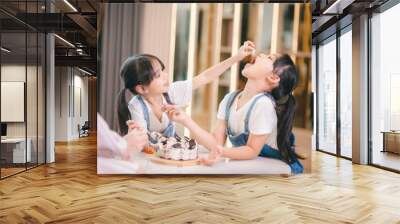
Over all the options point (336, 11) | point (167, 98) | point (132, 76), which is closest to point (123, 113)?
point (132, 76)

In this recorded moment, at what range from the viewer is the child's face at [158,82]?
6.10 m

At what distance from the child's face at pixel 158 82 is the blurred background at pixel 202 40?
0.12m

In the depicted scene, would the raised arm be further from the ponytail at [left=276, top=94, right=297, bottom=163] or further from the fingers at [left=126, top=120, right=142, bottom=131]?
the fingers at [left=126, top=120, right=142, bottom=131]

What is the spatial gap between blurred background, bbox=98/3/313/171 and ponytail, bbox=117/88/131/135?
0.09 metres

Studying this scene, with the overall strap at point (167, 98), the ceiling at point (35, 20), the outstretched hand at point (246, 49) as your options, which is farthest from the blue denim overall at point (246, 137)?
the ceiling at point (35, 20)

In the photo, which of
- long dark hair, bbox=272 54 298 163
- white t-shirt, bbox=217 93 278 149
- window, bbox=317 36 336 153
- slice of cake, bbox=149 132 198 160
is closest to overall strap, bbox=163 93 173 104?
slice of cake, bbox=149 132 198 160

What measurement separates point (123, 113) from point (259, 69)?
7.59ft

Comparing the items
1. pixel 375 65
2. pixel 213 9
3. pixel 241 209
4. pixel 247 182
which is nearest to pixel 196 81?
pixel 213 9

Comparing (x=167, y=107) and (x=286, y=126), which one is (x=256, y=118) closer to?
(x=286, y=126)

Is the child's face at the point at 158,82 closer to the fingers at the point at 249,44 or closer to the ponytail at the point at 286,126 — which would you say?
the fingers at the point at 249,44

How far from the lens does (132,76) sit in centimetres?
615

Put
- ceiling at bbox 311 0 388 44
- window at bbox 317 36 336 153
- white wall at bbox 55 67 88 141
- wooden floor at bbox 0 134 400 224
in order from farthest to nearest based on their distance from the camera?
1. white wall at bbox 55 67 88 141
2. window at bbox 317 36 336 153
3. ceiling at bbox 311 0 388 44
4. wooden floor at bbox 0 134 400 224

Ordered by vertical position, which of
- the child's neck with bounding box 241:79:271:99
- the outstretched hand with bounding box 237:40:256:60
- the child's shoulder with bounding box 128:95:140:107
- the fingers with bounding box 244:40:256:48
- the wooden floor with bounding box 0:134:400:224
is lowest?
the wooden floor with bounding box 0:134:400:224

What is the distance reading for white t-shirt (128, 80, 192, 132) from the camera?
6086 millimetres
